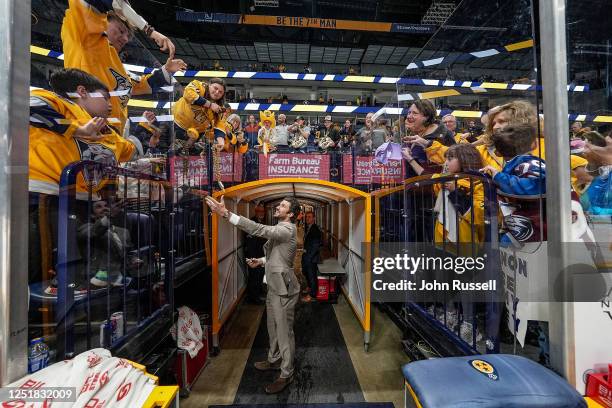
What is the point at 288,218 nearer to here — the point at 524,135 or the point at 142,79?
the point at 142,79

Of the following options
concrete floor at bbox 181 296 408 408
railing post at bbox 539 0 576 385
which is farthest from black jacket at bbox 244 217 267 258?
railing post at bbox 539 0 576 385

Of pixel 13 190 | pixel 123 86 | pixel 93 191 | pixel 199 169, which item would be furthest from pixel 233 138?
pixel 13 190

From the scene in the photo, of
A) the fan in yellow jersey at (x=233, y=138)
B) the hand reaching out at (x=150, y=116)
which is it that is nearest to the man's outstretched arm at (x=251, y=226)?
the hand reaching out at (x=150, y=116)

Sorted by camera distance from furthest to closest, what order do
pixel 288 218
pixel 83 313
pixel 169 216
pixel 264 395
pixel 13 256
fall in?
pixel 288 218 → pixel 264 395 → pixel 169 216 → pixel 83 313 → pixel 13 256

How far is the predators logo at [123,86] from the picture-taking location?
205 cm

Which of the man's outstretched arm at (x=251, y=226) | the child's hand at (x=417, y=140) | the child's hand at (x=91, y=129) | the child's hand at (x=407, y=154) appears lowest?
the man's outstretched arm at (x=251, y=226)

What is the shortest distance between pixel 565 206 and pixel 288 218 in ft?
7.55

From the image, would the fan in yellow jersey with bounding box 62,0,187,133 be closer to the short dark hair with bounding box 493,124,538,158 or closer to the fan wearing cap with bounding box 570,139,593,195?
the short dark hair with bounding box 493,124,538,158

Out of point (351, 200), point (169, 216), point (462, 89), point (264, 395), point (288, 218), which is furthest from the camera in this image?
point (351, 200)

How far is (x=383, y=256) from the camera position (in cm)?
275

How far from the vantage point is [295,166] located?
5168mm

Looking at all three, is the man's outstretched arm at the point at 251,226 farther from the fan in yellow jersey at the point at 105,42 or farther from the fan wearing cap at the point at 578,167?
the fan wearing cap at the point at 578,167

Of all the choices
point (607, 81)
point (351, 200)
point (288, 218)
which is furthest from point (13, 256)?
point (351, 200)

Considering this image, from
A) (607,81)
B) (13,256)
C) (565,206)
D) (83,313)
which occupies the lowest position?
(83,313)
